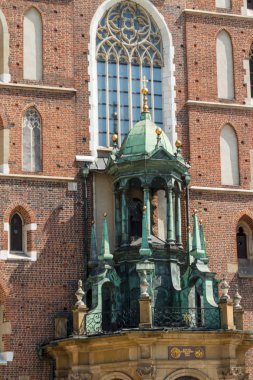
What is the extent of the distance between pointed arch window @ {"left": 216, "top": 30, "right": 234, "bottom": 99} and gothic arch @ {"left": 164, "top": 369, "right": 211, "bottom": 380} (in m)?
8.24

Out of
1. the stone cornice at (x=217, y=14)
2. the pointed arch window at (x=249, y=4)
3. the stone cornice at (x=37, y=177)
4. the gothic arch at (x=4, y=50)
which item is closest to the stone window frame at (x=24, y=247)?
the stone cornice at (x=37, y=177)

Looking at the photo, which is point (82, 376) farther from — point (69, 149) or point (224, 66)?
point (224, 66)

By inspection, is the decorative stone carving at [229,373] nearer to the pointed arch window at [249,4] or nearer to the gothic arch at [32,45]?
the gothic arch at [32,45]

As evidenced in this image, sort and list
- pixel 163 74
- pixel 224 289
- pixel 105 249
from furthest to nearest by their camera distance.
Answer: pixel 163 74 < pixel 105 249 < pixel 224 289

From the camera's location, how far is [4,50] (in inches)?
1142

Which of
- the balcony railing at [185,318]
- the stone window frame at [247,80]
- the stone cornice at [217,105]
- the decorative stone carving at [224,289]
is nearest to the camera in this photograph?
the decorative stone carving at [224,289]

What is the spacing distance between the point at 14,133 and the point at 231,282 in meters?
6.79

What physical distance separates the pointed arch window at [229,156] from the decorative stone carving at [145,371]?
21.5 ft

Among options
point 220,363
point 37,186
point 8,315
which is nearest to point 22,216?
point 37,186

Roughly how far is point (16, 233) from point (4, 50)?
15.6ft

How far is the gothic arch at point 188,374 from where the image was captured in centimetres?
2598

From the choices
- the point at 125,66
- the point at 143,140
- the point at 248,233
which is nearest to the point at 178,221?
the point at 143,140

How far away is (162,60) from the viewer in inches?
1209

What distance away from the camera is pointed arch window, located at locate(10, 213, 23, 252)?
28.1m
